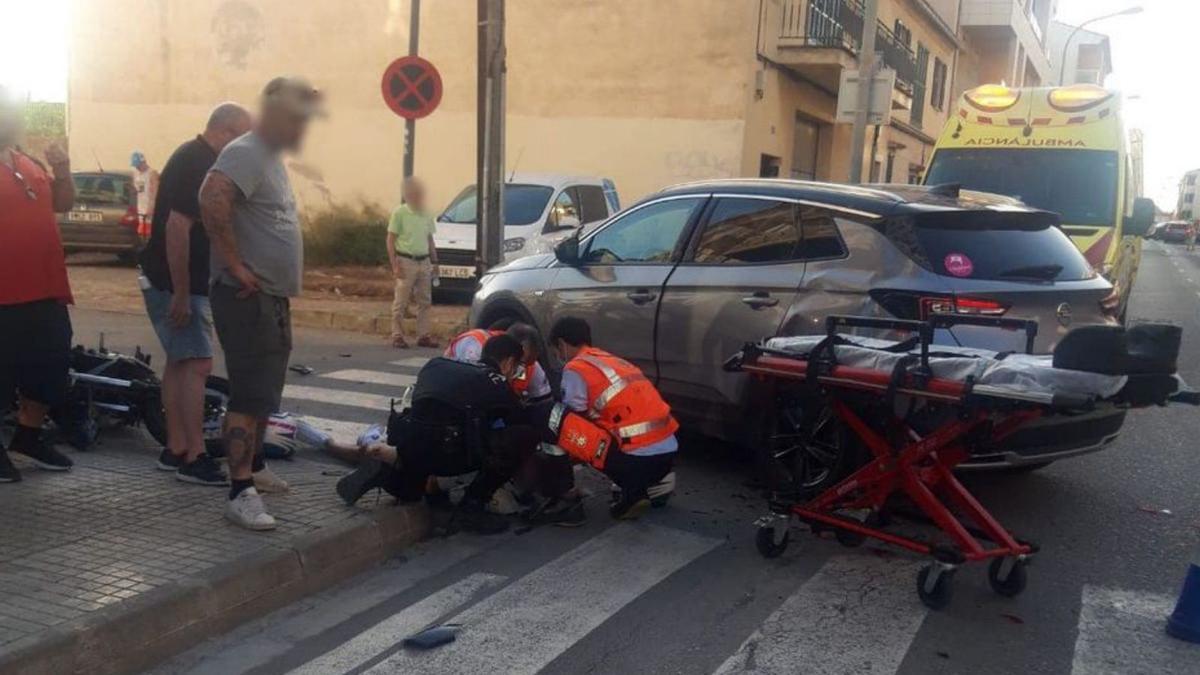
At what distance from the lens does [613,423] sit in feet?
17.9

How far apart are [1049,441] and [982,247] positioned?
3.52ft

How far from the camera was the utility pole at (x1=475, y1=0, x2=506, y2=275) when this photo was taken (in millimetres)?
10672

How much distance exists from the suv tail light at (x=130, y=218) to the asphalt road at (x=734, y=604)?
12.7 m

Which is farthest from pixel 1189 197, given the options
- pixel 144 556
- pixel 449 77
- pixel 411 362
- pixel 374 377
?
pixel 144 556

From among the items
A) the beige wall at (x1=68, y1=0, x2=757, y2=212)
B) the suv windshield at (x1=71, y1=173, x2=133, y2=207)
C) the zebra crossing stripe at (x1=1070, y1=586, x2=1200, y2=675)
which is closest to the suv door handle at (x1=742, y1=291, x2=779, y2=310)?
the zebra crossing stripe at (x1=1070, y1=586, x2=1200, y2=675)

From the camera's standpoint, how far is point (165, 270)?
5355 mm

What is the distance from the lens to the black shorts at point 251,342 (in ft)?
15.6

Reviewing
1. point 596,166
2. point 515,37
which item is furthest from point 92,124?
point 596,166

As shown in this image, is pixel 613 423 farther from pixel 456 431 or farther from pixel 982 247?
pixel 982 247

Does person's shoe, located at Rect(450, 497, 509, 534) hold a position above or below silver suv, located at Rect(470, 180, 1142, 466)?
below

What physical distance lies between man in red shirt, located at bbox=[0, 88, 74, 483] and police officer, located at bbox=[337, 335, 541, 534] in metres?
1.52

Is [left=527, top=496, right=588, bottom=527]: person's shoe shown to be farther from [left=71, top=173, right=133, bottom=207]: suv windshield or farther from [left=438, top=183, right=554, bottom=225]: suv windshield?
[left=71, top=173, right=133, bottom=207]: suv windshield

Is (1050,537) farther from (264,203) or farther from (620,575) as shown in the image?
(264,203)

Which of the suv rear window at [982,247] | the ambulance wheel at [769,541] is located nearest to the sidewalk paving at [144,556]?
the ambulance wheel at [769,541]
